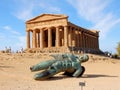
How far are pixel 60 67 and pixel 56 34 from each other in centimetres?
3842

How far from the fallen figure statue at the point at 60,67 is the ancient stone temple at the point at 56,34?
29.9 m

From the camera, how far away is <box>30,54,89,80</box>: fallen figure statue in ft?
74.6

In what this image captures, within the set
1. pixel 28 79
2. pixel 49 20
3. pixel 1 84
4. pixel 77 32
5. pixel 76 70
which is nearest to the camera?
pixel 1 84

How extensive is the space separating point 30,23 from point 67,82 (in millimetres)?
44419

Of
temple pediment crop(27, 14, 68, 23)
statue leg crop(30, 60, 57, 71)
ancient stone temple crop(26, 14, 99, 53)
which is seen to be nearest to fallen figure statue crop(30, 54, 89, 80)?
statue leg crop(30, 60, 57, 71)

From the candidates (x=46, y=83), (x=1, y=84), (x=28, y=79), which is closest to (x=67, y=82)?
(x=46, y=83)

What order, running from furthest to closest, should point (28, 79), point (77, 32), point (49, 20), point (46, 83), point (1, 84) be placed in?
point (77, 32)
point (49, 20)
point (28, 79)
point (46, 83)
point (1, 84)

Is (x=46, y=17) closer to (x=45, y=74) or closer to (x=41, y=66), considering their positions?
(x=41, y=66)

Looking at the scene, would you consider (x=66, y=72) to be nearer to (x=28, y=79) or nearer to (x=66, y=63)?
(x=66, y=63)

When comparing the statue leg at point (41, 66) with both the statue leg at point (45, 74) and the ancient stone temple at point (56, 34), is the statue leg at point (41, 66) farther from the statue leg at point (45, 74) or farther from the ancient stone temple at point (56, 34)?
the ancient stone temple at point (56, 34)

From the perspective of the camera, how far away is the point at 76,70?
2472 centimetres

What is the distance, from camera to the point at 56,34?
62125mm

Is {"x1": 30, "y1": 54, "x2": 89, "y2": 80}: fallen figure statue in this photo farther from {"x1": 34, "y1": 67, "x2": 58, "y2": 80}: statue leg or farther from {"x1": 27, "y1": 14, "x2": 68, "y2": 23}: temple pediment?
{"x1": 27, "y1": 14, "x2": 68, "y2": 23}: temple pediment

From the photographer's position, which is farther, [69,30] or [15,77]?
[69,30]
